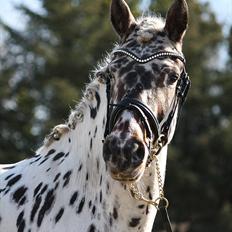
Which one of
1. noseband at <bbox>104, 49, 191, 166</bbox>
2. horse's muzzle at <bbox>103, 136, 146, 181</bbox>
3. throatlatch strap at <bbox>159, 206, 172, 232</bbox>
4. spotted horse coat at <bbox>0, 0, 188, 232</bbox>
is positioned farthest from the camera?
throatlatch strap at <bbox>159, 206, 172, 232</bbox>

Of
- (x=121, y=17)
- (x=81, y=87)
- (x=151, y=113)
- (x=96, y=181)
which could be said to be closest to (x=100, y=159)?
(x=96, y=181)

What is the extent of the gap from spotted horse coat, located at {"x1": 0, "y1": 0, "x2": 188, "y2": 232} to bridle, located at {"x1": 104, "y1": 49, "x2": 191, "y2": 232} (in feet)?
0.12

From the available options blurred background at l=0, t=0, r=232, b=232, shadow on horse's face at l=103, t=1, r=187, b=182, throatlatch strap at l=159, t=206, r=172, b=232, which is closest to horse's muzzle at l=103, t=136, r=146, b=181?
shadow on horse's face at l=103, t=1, r=187, b=182

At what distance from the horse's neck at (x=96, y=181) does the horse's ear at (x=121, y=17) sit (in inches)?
16.8

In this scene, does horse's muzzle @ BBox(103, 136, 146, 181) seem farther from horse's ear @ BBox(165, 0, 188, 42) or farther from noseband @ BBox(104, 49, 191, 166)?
horse's ear @ BBox(165, 0, 188, 42)

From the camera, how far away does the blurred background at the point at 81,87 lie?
27.1 metres

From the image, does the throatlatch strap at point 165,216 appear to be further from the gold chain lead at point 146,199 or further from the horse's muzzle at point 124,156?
the horse's muzzle at point 124,156

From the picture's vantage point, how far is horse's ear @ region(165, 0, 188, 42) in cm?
526

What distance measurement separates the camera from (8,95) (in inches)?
1079

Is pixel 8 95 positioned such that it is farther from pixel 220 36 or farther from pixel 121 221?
pixel 121 221

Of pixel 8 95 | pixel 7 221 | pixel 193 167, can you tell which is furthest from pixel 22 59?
pixel 7 221

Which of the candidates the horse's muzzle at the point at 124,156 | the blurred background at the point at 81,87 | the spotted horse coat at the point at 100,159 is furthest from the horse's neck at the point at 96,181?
the blurred background at the point at 81,87

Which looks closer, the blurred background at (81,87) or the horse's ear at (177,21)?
the horse's ear at (177,21)

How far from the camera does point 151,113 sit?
15.6 ft
